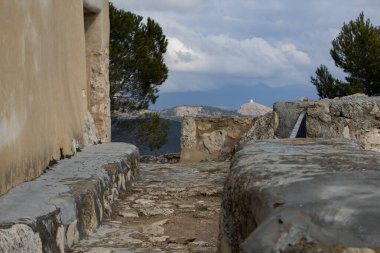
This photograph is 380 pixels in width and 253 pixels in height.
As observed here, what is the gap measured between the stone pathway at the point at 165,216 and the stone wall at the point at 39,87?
0.45 meters

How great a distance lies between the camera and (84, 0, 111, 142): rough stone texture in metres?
5.34

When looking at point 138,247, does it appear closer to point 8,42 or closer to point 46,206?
point 46,206

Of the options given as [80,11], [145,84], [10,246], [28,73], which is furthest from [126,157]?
[145,84]

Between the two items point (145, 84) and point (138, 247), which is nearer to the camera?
point (138, 247)

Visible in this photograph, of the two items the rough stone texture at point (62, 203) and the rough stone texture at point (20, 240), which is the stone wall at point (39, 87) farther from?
the rough stone texture at point (20, 240)

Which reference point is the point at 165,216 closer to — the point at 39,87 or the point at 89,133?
the point at 39,87

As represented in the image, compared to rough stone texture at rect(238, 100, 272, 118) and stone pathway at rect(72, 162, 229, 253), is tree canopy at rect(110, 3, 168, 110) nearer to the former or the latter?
rough stone texture at rect(238, 100, 272, 118)

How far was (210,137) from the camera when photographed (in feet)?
20.1

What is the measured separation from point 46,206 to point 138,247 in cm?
51

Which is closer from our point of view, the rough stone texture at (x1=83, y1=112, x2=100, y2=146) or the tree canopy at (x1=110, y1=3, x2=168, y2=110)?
the rough stone texture at (x1=83, y1=112, x2=100, y2=146)

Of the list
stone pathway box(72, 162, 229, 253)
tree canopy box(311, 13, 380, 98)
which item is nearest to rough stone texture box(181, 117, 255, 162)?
stone pathway box(72, 162, 229, 253)

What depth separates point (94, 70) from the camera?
544cm

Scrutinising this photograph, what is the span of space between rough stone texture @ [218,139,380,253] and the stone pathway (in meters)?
0.85

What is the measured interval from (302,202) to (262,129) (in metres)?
4.13
